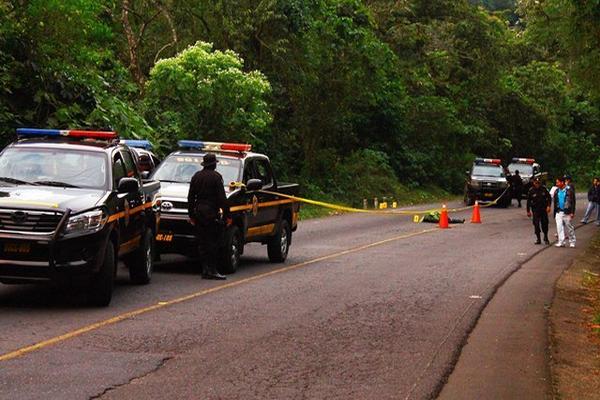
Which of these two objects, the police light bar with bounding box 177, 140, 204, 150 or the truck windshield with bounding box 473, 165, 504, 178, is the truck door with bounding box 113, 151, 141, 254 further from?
the truck windshield with bounding box 473, 165, 504, 178

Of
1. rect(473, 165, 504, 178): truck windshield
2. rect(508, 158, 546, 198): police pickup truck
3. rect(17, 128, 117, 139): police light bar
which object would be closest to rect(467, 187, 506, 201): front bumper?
rect(473, 165, 504, 178): truck windshield

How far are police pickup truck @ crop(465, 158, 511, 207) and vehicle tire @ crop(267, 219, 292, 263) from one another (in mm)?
27726

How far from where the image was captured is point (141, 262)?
14.0 metres

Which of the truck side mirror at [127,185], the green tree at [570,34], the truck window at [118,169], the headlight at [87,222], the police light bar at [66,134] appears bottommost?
the headlight at [87,222]

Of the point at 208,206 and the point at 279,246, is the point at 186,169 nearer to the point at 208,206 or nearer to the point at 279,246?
the point at 208,206

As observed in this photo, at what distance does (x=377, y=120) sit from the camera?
2093 inches

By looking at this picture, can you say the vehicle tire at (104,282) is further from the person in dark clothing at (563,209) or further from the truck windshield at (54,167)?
the person in dark clothing at (563,209)

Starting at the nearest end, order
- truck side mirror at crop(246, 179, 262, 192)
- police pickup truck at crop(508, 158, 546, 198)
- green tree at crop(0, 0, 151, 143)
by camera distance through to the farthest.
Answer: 1. truck side mirror at crop(246, 179, 262, 192)
2. green tree at crop(0, 0, 151, 143)
3. police pickup truck at crop(508, 158, 546, 198)

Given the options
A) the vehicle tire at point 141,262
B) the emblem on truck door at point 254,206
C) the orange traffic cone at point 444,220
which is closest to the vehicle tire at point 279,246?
the emblem on truck door at point 254,206

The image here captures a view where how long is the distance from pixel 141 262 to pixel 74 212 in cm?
292

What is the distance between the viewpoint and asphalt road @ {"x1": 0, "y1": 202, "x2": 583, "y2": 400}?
7.90m

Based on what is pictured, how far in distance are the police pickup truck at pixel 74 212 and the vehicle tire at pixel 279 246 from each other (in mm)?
4266

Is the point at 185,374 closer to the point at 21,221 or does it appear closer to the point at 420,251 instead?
the point at 21,221

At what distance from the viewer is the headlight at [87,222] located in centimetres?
1120
